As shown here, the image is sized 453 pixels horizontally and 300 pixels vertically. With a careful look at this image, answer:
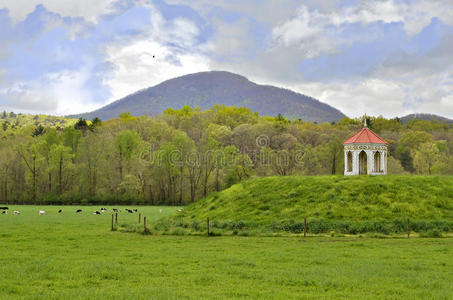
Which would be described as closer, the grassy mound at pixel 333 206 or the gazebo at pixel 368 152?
the grassy mound at pixel 333 206

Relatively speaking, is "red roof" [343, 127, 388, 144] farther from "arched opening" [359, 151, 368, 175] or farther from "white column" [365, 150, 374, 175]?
"arched opening" [359, 151, 368, 175]

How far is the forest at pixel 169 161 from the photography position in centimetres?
10550

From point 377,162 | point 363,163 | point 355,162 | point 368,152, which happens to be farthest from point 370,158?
point 363,163

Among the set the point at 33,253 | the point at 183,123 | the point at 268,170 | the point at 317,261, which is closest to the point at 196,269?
the point at 317,261

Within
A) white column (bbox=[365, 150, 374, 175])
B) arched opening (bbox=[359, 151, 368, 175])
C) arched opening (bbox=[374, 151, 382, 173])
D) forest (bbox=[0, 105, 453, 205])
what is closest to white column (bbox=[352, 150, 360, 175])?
arched opening (bbox=[359, 151, 368, 175])

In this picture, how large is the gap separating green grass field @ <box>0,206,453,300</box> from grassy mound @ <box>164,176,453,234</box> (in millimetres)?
4403

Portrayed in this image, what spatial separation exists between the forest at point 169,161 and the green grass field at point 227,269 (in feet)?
231

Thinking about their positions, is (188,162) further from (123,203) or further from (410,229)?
(410,229)

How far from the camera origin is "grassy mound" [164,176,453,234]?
37.3 m

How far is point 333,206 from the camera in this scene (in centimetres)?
4078

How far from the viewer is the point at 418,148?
112625 millimetres

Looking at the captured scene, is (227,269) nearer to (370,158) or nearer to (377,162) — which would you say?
(370,158)

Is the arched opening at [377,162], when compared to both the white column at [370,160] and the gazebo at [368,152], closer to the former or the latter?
the gazebo at [368,152]

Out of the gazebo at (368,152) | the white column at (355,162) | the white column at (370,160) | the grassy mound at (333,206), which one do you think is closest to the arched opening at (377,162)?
the gazebo at (368,152)
